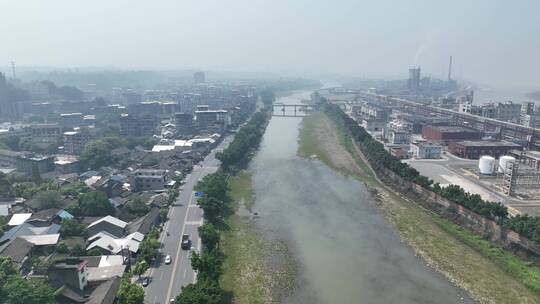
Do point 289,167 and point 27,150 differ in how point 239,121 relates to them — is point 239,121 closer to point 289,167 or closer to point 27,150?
point 289,167

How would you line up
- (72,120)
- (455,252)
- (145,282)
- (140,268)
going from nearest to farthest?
1. (145,282)
2. (140,268)
3. (455,252)
4. (72,120)

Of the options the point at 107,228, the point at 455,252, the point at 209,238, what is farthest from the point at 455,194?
the point at 107,228

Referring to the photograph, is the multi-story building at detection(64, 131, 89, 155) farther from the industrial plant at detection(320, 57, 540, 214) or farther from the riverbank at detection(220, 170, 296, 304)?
the industrial plant at detection(320, 57, 540, 214)

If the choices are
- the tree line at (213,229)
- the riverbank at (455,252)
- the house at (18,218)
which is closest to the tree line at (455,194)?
the riverbank at (455,252)

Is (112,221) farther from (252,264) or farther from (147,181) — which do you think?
(252,264)

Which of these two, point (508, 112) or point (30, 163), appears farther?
point (508, 112)

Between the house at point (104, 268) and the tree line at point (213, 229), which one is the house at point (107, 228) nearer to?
→ the house at point (104, 268)

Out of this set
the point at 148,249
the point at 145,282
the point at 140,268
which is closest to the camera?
the point at 145,282
